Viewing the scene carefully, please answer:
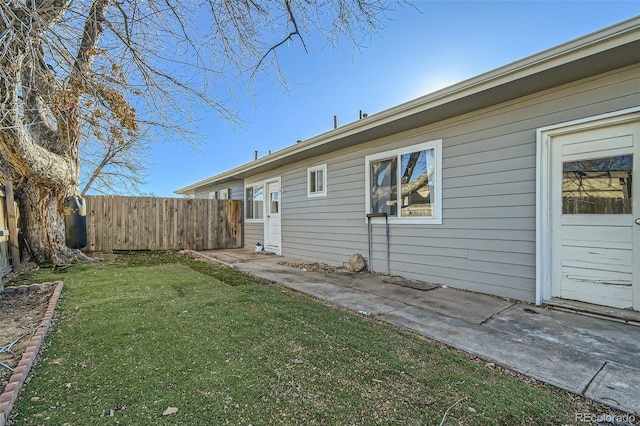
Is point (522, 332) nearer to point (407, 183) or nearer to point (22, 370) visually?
point (407, 183)

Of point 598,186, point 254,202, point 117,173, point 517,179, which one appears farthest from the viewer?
point 117,173

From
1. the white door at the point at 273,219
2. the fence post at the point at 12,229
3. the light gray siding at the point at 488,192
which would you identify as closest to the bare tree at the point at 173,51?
the fence post at the point at 12,229

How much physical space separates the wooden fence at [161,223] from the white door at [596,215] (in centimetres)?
892

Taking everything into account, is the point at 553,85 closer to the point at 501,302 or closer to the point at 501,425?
the point at 501,302

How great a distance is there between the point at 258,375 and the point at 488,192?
3734mm

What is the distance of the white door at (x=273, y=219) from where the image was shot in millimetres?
8742

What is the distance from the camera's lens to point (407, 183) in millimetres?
5211

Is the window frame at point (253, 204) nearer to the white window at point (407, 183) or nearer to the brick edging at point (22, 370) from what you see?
the white window at point (407, 183)

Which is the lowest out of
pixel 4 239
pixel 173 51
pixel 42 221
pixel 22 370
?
pixel 22 370

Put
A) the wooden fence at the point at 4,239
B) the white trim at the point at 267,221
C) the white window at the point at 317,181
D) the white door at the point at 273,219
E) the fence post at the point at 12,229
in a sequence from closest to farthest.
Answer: the wooden fence at the point at 4,239, the fence post at the point at 12,229, the white window at the point at 317,181, the white trim at the point at 267,221, the white door at the point at 273,219

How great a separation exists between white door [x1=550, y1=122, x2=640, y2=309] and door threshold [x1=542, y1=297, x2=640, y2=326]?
76 millimetres

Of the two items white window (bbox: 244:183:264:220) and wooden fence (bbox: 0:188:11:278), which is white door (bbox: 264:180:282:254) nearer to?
white window (bbox: 244:183:264:220)

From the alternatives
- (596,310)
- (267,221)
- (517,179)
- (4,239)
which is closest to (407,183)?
(517,179)

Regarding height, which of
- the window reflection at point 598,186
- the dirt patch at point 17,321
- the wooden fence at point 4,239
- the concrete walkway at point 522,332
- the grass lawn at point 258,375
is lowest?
the concrete walkway at point 522,332
